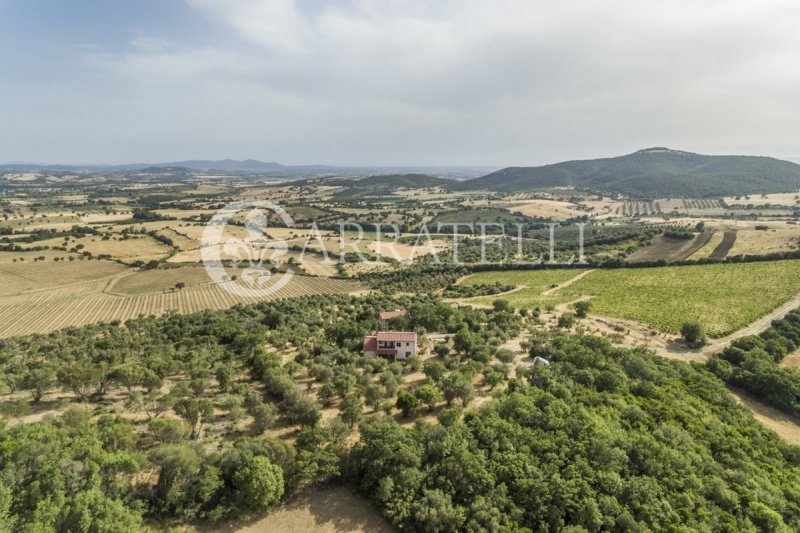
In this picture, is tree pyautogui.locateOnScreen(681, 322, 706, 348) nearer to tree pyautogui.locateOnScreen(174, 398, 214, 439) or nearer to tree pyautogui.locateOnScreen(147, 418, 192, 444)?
tree pyautogui.locateOnScreen(174, 398, 214, 439)

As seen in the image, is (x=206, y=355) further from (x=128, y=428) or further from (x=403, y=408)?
(x=403, y=408)

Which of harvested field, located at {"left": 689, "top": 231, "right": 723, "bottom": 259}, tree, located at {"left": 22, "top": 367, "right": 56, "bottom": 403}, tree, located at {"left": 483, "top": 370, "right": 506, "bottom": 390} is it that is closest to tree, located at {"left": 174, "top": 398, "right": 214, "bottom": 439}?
tree, located at {"left": 22, "top": 367, "right": 56, "bottom": 403}

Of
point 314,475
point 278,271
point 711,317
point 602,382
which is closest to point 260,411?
point 314,475

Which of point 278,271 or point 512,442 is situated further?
point 278,271

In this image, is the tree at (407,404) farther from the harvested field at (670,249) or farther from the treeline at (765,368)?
the harvested field at (670,249)

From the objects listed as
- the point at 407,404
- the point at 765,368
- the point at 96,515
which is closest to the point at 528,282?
the point at 765,368
